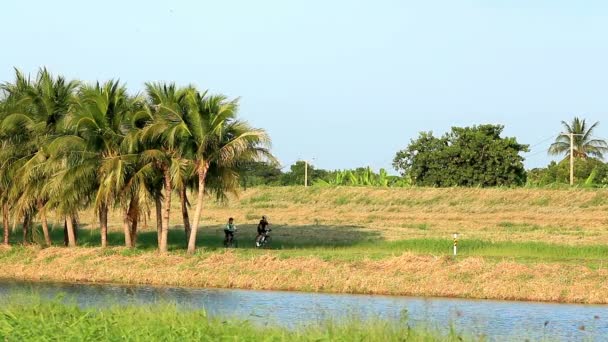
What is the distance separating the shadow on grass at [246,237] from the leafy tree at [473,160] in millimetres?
24341

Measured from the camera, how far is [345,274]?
30.6 m

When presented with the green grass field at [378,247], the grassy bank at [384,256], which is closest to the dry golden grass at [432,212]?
the grassy bank at [384,256]

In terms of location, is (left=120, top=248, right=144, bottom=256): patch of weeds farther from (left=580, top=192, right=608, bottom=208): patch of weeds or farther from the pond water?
(left=580, top=192, right=608, bottom=208): patch of weeds

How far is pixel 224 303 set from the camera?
26359mm

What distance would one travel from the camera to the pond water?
2120cm

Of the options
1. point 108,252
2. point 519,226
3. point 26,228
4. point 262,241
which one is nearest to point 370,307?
point 108,252

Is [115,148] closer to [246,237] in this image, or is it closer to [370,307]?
[246,237]

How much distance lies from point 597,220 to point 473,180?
68.9 ft

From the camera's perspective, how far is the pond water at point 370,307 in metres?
21.2

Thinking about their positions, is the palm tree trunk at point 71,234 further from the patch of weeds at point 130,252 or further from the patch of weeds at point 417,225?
the patch of weeds at point 417,225

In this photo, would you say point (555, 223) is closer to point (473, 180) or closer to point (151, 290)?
point (473, 180)

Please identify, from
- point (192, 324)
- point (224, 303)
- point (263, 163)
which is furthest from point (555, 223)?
point (192, 324)

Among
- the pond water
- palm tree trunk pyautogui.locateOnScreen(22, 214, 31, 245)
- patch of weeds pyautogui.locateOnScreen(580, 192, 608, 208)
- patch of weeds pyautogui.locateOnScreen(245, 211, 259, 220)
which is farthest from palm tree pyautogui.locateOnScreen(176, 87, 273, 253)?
patch of weeds pyautogui.locateOnScreen(580, 192, 608, 208)

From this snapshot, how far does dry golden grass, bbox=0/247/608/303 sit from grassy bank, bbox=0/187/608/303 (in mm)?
32
